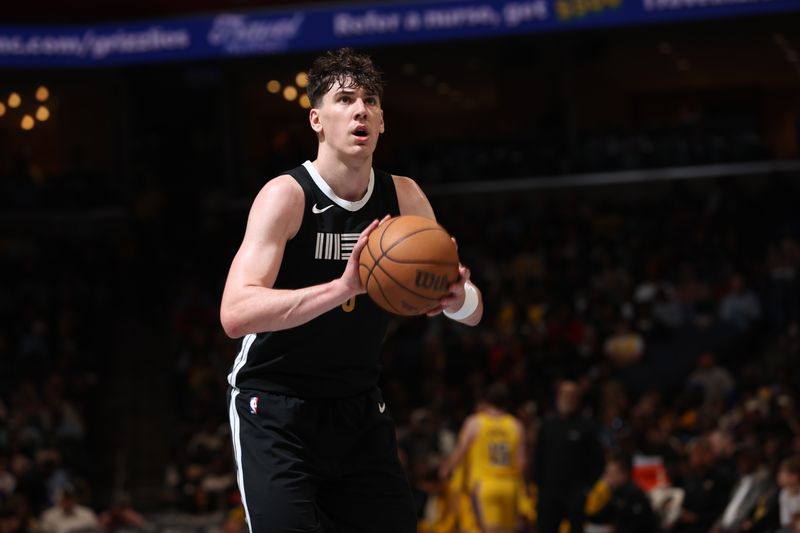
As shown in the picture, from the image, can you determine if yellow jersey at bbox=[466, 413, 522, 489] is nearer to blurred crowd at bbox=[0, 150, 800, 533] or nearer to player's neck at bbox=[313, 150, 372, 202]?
blurred crowd at bbox=[0, 150, 800, 533]

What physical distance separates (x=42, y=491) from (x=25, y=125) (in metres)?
8.74

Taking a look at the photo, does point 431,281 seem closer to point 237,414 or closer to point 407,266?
point 407,266

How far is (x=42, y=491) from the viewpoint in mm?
11914

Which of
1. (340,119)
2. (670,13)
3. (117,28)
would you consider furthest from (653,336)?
(340,119)

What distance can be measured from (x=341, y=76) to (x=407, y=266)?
2.91 ft

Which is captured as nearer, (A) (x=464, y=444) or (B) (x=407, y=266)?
(B) (x=407, y=266)

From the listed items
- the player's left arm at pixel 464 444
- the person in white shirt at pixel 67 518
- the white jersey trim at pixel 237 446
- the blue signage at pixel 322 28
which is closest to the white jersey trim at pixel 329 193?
the white jersey trim at pixel 237 446

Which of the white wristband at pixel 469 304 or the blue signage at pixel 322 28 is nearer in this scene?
the white wristband at pixel 469 304

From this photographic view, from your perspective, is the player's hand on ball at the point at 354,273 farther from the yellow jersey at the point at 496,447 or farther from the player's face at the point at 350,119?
the yellow jersey at the point at 496,447

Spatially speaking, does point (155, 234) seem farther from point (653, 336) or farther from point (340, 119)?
point (340, 119)

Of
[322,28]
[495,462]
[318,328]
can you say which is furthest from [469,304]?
[322,28]

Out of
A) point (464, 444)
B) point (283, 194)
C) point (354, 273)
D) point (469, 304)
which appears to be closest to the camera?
point (354, 273)

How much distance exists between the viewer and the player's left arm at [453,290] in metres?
3.54

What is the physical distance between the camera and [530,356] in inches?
526
